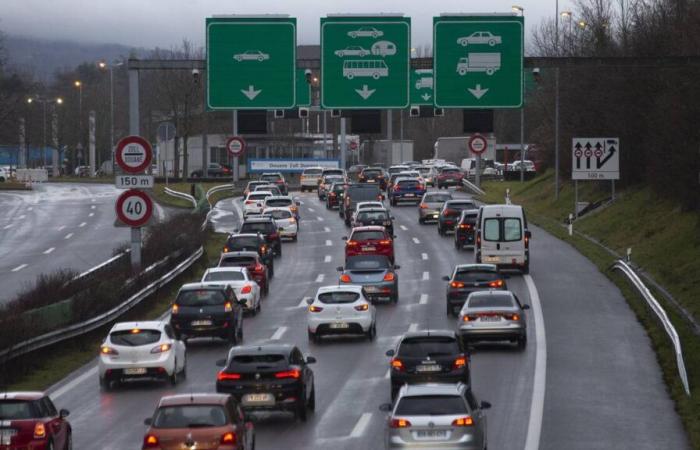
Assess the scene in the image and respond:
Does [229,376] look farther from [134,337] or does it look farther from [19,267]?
[19,267]

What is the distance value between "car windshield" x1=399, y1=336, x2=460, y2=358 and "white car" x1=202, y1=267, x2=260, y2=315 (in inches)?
567

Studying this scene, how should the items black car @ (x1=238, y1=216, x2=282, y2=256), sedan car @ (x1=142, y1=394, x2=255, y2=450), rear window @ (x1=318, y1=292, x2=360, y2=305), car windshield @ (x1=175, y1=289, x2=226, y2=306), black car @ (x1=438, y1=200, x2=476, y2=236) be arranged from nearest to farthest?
sedan car @ (x1=142, y1=394, x2=255, y2=450)
car windshield @ (x1=175, y1=289, x2=226, y2=306)
rear window @ (x1=318, y1=292, x2=360, y2=305)
black car @ (x1=238, y1=216, x2=282, y2=256)
black car @ (x1=438, y1=200, x2=476, y2=236)

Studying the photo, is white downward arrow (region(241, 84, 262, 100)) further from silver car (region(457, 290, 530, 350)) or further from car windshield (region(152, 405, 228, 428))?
car windshield (region(152, 405, 228, 428))

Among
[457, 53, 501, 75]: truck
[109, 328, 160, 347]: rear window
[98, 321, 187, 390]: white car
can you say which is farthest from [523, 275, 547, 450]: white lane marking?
[109, 328, 160, 347]: rear window

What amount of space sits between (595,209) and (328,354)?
34804 mm

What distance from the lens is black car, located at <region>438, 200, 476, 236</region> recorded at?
206 feet

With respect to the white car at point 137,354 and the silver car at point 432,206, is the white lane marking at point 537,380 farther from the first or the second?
the silver car at point 432,206

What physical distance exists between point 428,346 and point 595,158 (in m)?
31.7

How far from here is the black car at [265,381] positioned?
2383 cm

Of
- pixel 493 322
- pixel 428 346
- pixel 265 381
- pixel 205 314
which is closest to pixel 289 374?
pixel 265 381

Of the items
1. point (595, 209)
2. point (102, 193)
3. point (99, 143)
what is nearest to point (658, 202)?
point (595, 209)

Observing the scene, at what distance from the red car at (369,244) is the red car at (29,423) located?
104 feet

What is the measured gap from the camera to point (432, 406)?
19.0 meters

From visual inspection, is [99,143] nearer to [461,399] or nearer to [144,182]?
[144,182]
